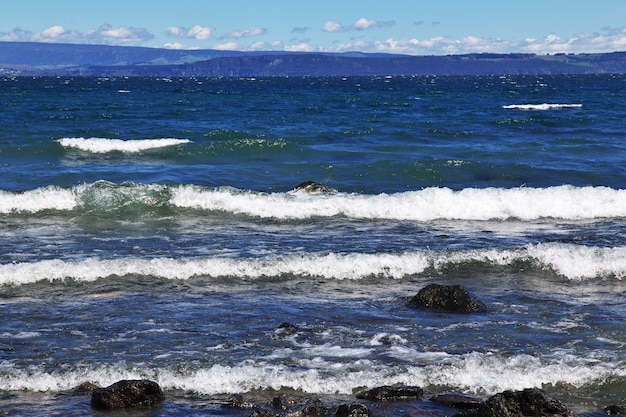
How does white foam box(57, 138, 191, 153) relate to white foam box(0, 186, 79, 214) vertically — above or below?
above

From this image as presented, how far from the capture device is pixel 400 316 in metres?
11.4

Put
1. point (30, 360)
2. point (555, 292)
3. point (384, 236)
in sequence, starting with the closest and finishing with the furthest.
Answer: point (30, 360), point (555, 292), point (384, 236)

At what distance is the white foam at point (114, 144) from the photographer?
103 ft

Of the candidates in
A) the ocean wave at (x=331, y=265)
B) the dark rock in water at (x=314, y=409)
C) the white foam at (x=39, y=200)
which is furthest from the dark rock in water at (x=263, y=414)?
the white foam at (x=39, y=200)

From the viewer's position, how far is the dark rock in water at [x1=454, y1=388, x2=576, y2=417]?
24.7 ft

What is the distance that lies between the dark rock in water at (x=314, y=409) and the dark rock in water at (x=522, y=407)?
4.41 feet

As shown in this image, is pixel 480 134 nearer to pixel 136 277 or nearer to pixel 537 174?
pixel 537 174

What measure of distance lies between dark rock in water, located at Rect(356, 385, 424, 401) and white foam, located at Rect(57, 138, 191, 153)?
24.1 meters

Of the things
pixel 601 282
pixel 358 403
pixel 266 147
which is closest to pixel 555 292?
pixel 601 282

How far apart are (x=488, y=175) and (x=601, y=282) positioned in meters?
12.9

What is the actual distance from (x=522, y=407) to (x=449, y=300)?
4085 millimetres

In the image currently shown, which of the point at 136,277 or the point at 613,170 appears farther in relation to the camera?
the point at 613,170

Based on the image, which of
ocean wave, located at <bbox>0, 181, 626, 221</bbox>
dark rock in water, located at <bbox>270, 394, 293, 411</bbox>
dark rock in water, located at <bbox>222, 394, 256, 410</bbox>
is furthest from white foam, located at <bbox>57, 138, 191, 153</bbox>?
dark rock in water, located at <bbox>270, 394, 293, 411</bbox>

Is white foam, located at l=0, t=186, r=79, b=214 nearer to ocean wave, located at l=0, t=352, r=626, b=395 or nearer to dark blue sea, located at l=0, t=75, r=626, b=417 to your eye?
dark blue sea, located at l=0, t=75, r=626, b=417
